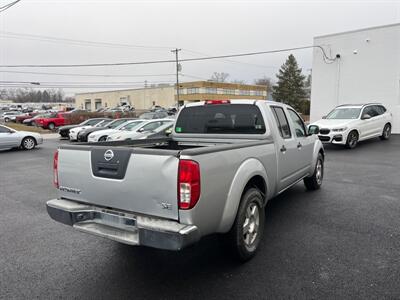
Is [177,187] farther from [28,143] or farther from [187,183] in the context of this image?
[28,143]

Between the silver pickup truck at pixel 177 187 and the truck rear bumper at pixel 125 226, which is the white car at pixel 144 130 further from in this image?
the truck rear bumper at pixel 125 226

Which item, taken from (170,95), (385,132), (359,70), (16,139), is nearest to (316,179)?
(385,132)

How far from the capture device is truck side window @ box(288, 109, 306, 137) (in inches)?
210

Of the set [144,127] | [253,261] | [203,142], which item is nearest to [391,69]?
[144,127]

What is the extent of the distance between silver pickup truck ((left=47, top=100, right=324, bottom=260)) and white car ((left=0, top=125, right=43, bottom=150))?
1273cm

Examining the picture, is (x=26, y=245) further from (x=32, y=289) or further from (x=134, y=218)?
(x=134, y=218)

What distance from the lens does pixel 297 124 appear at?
5512 millimetres

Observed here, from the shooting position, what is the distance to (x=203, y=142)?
493cm

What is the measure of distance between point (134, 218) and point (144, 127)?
467 inches

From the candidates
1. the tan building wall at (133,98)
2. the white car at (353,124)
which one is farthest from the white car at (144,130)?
the tan building wall at (133,98)

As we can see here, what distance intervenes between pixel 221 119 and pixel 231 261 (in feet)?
7.15

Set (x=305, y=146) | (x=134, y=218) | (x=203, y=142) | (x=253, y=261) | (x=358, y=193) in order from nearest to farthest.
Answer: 1. (x=134, y=218)
2. (x=253, y=261)
3. (x=203, y=142)
4. (x=305, y=146)
5. (x=358, y=193)

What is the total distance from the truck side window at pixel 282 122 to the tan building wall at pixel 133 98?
3209 inches

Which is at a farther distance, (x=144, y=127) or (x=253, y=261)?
(x=144, y=127)
